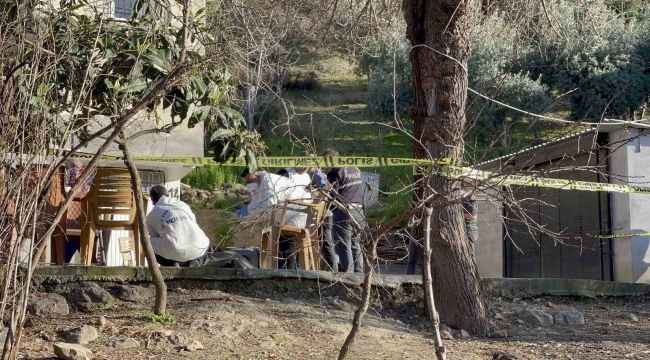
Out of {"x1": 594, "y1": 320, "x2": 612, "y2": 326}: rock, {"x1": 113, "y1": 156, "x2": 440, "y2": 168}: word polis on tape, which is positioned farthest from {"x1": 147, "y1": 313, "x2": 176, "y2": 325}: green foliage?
{"x1": 594, "y1": 320, "x2": 612, "y2": 326}: rock

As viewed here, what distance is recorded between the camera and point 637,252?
38.0ft

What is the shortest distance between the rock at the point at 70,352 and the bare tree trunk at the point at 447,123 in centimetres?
316

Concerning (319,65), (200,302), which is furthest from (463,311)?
(319,65)

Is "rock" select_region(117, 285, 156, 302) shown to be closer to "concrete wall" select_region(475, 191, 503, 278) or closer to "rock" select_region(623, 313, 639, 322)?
"rock" select_region(623, 313, 639, 322)

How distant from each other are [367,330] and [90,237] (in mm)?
3762

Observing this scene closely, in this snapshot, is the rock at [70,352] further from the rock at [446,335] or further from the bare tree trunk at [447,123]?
the bare tree trunk at [447,123]

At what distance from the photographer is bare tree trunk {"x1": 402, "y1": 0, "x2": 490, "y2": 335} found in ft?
24.4

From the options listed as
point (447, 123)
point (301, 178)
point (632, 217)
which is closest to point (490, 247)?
point (632, 217)

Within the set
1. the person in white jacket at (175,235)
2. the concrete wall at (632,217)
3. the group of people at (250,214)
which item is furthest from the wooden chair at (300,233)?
the concrete wall at (632,217)

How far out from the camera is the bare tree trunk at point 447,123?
24.4ft

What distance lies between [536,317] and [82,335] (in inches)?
167

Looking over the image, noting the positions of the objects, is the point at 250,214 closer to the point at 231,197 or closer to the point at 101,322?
the point at 101,322

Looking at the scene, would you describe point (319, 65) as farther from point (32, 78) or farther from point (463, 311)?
point (32, 78)

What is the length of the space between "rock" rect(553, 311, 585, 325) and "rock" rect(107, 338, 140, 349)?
13.6 feet
